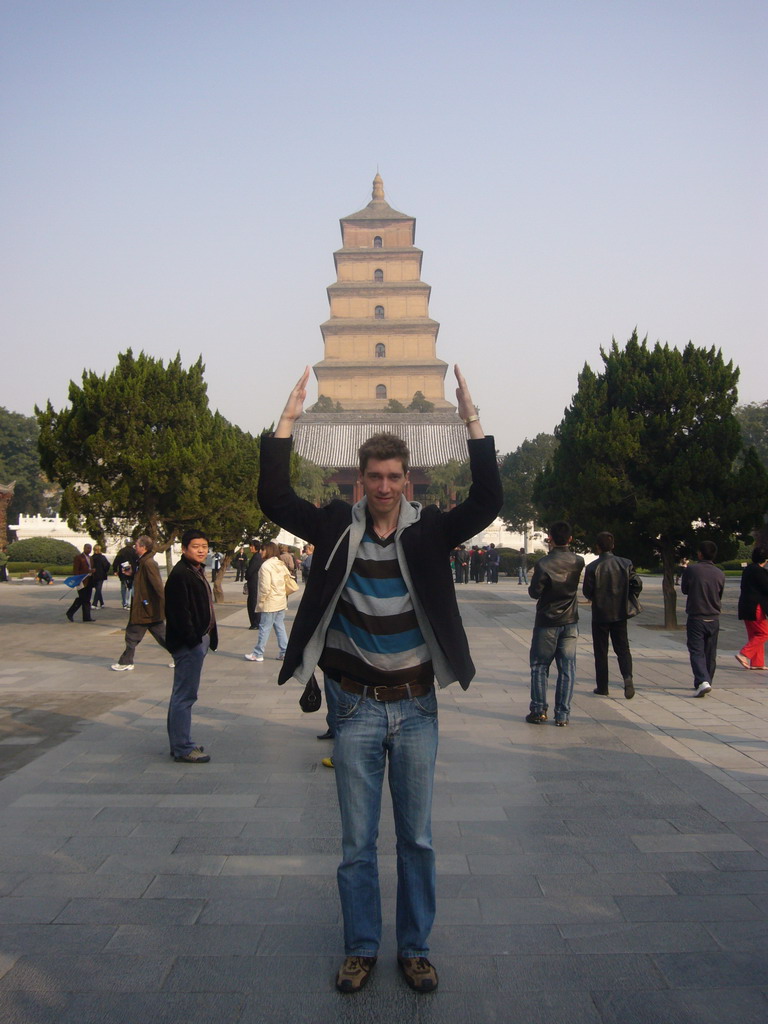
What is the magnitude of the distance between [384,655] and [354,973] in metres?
0.98

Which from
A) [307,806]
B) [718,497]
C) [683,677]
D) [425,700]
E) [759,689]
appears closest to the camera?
[425,700]

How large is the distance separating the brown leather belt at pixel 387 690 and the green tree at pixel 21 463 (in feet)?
179

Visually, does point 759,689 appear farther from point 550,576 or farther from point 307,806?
point 307,806

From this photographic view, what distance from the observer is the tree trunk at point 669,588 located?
1484 centimetres

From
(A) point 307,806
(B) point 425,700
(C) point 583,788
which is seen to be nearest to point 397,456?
(B) point 425,700

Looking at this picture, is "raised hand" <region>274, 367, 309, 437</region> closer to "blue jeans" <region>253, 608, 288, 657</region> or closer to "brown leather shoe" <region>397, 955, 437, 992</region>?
"brown leather shoe" <region>397, 955, 437, 992</region>

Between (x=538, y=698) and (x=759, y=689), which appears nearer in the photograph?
(x=538, y=698)

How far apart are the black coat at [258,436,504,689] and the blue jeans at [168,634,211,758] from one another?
2995 millimetres

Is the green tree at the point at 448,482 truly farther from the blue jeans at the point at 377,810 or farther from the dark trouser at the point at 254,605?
the blue jeans at the point at 377,810

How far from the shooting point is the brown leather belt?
304cm

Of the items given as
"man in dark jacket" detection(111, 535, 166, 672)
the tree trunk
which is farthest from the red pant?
"man in dark jacket" detection(111, 535, 166, 672)

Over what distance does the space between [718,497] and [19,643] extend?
10.4m

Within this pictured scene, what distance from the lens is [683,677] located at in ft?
31.8

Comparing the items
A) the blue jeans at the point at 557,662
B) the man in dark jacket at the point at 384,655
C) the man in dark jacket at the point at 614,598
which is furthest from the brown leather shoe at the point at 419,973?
the man in dark jacket at the point at 614,598
